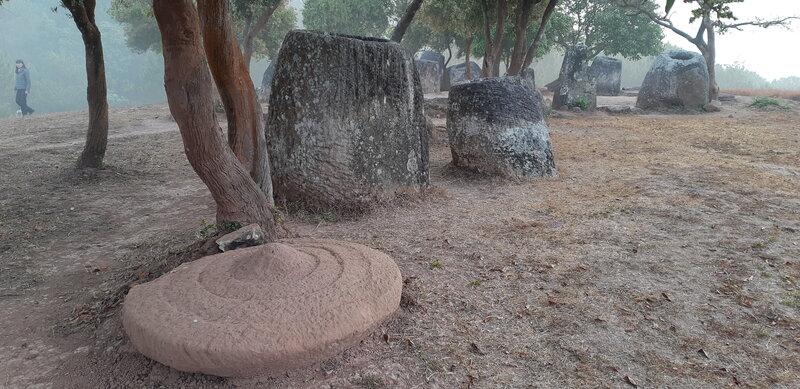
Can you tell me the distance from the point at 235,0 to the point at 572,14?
59.8ft

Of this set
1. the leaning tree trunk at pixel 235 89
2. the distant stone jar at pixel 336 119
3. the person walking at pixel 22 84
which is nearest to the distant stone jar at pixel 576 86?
the distant stone jar at pixel 336 119

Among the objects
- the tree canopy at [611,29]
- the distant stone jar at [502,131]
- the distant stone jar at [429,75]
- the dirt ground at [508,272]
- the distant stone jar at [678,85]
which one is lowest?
the dirt ground at [508,272]

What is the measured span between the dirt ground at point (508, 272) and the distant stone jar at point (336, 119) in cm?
33

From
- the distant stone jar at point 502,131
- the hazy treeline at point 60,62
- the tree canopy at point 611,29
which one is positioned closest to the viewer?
the distant stone jar at point 502,131

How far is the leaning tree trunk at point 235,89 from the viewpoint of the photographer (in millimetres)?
3691

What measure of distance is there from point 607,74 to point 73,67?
195 ft

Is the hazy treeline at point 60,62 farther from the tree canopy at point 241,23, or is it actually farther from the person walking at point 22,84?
the person walking at point 22,84

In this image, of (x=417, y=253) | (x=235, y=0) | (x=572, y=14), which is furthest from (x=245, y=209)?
(x=572, y=14)

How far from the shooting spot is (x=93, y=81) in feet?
22.2

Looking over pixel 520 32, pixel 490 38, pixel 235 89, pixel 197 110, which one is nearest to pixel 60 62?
pixel 490 38

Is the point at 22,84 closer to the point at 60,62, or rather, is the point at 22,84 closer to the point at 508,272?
the point at 508,272

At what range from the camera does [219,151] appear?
11.7ft

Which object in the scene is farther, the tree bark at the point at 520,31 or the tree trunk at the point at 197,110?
the tree bark at the point at 520,31

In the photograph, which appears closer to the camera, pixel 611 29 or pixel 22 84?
pixel 22 84
